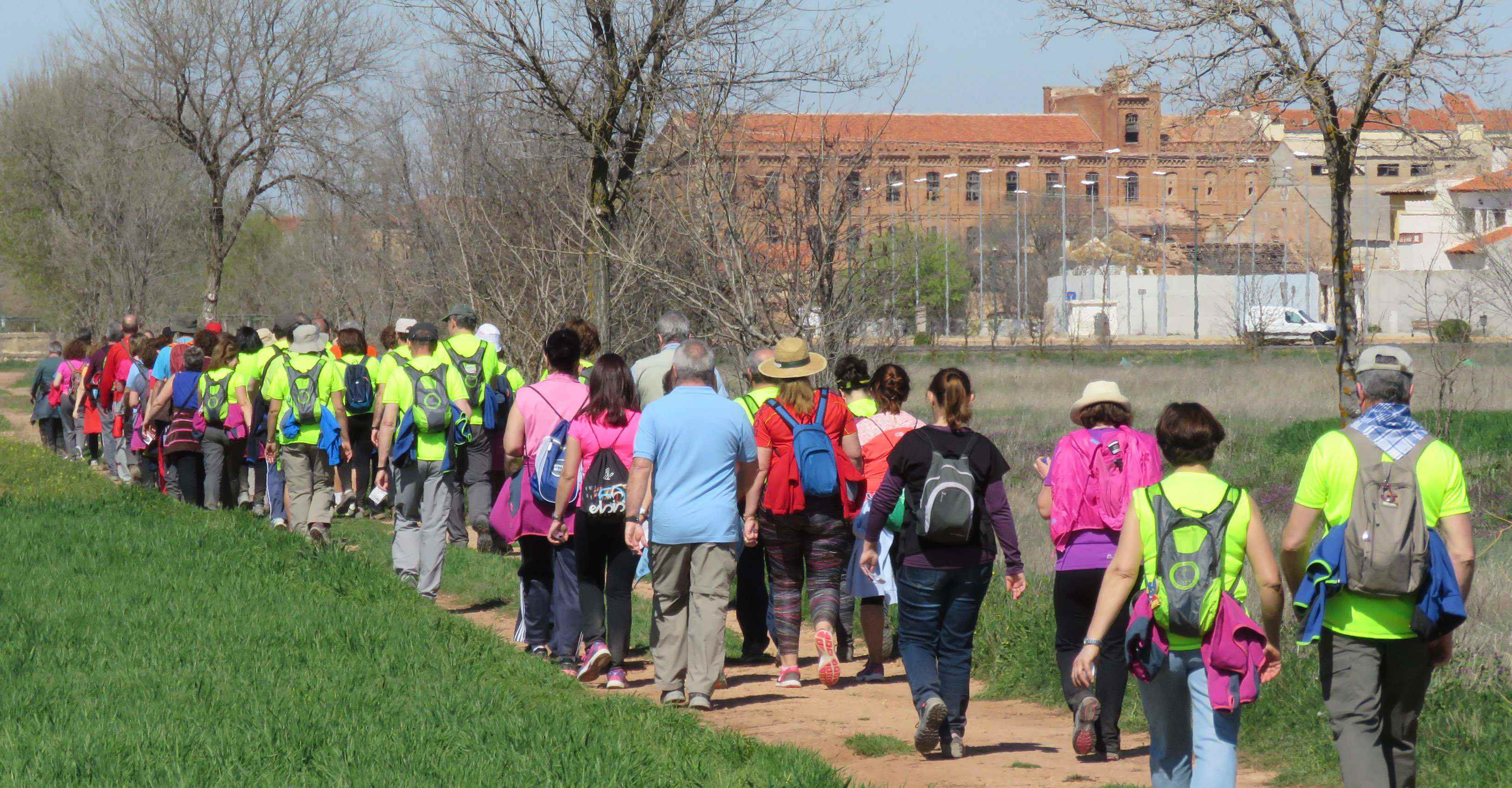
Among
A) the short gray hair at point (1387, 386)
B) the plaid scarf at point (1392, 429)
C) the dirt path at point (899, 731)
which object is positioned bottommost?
the dirt path at point (899, 731)

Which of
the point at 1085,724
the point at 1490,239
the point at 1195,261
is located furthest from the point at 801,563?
the point at 1195,261

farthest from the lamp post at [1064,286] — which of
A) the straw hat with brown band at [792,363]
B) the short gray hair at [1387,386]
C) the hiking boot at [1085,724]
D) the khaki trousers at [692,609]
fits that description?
the short gray hair at [1387,386]

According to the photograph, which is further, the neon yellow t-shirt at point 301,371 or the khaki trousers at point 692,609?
the neon yellow t-shirt at point 301,371

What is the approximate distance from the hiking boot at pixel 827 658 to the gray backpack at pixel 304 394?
6011mm

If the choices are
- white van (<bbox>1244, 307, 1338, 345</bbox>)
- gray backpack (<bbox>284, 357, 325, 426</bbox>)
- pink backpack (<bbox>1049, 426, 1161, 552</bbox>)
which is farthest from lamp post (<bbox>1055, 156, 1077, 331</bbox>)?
pink backpack (<bbox>1049, 426, 1161, 552</bbox>)

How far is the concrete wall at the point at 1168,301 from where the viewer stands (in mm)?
69500

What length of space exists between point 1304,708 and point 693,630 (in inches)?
114

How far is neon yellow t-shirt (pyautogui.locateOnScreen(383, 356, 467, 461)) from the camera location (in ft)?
33.4

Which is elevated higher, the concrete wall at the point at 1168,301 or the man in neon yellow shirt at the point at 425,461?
the concrete wall at the point at 1168,301

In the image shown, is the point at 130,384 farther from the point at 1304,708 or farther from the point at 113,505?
the point at 1304,708

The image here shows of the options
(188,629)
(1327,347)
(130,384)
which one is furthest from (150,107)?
(1327,347)

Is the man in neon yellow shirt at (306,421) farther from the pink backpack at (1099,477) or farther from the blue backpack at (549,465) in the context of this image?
the pink backpack at (1099,477)

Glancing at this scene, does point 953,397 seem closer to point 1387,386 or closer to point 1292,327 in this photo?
point 1387,386

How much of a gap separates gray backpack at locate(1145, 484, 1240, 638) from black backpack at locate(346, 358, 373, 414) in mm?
9738
